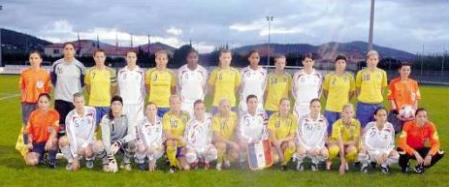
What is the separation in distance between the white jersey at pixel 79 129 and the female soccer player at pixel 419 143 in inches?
164

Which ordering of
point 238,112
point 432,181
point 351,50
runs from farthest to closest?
point 238,112 < point 432,181 < point 351,50

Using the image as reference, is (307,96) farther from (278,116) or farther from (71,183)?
(71,183)

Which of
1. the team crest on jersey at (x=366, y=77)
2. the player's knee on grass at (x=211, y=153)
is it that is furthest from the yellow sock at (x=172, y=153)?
the team crest on jersey at (x=366, y=77)

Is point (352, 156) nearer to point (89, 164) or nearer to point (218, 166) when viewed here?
point (218, 166)

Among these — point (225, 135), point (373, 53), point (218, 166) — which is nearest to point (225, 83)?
point (225, 135)

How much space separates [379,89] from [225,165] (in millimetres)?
2523

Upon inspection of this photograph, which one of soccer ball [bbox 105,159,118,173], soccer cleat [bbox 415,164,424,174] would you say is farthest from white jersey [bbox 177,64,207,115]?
soccer cleat [bbox 415,164,424,174]

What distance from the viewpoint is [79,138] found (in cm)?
807

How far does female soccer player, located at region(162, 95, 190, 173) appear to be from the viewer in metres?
8.06

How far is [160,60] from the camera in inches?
342

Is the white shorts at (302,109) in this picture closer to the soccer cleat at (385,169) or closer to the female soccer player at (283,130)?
the female soccer player at (283,130)

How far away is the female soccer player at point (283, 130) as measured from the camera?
8.27 meters

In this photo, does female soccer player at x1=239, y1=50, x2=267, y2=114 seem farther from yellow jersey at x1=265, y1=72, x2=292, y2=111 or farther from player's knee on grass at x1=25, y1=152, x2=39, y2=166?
player's knee on grass at x1=25, y1=152, x2=39, y2=166

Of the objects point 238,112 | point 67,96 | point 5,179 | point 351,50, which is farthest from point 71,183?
point 351,50
